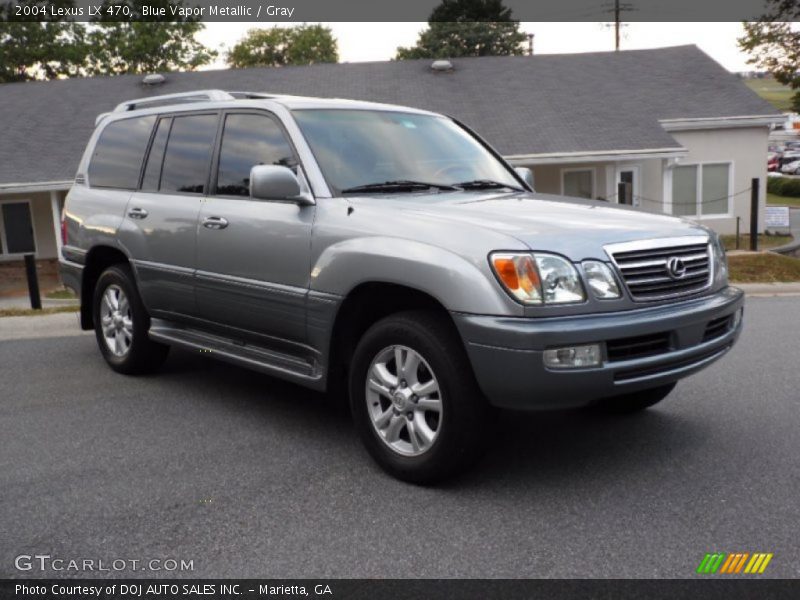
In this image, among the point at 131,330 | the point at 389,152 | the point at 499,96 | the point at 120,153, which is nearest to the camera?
the point at 389,152

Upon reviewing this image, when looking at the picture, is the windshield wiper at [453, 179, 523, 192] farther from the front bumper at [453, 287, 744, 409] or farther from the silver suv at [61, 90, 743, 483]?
the front bumper at [453, 287, 744, 409]

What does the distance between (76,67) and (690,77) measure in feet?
109

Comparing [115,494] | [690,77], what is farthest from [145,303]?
[690,77]

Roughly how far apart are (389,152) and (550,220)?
1370mm

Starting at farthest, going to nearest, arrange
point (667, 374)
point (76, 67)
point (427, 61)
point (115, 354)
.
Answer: point (76, 67)
point (427, 61)
point (115, 354)
point (667, 374)

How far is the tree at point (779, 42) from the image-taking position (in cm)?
3234

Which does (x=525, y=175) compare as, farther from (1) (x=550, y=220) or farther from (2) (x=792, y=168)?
(2) (x=792, y=168)

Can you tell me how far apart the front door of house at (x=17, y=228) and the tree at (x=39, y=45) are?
2287cm

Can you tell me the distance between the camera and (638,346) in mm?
4055

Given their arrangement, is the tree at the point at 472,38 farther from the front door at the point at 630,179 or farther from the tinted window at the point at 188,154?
the tinted window at the point at 188,154

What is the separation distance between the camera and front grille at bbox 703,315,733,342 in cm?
441

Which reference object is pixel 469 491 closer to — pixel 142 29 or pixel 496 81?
pixel 496 81

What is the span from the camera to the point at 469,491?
420cm
